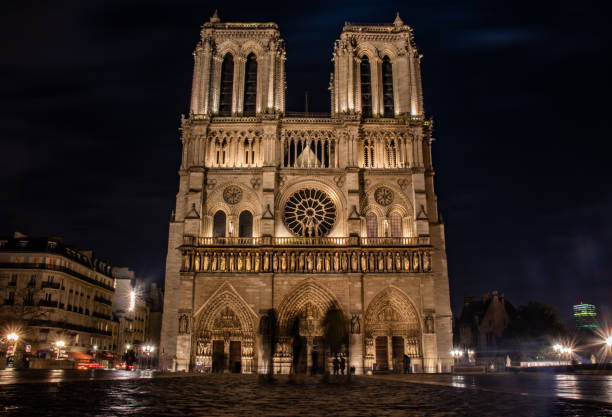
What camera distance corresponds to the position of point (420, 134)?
1578 inches

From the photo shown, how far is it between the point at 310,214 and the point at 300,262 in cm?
441

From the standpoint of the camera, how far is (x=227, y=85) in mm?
42812

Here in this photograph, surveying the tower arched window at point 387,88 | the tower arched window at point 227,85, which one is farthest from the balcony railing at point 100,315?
the tower arched window at point 387,88

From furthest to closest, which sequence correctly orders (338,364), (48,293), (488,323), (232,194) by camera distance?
(488,323), (48,293), (232,194), (338,364)

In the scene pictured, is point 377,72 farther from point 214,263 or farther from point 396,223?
point 214,263

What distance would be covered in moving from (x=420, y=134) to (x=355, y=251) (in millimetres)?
10424

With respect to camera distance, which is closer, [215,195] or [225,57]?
[215,195]

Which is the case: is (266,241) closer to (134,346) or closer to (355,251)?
(355,251)

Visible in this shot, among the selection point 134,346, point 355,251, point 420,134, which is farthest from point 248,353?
point 134,346

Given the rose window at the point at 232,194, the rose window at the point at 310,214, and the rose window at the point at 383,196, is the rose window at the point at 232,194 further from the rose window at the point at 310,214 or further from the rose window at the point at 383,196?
the rose window at the point at 383,196

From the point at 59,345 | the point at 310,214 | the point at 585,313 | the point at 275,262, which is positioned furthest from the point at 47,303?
Answer: the point at 585,313

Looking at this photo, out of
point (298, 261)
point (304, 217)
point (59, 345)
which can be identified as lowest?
point (59, 345)

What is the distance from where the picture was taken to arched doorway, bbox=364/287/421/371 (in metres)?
36.1

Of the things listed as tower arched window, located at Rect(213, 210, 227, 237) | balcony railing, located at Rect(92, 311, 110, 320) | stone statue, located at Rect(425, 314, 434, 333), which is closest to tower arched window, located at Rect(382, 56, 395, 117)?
tower arched window, located at Rect(213, 210, 227, 237)
